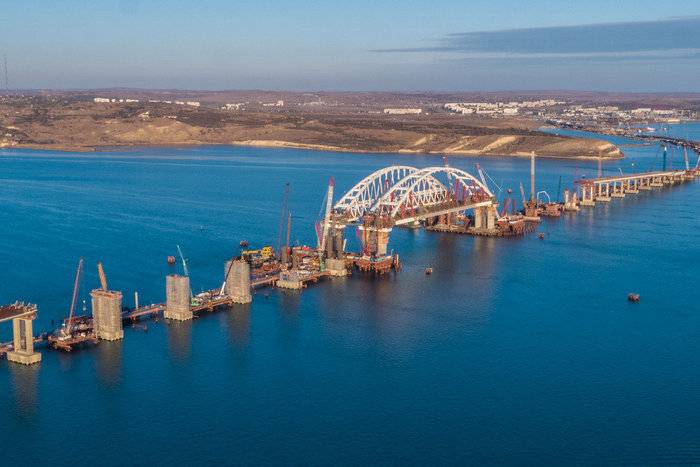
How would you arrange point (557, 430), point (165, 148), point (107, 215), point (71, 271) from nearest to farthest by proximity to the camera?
point (557, 430), point (71, 271), point (107, 215), point (165, 148)

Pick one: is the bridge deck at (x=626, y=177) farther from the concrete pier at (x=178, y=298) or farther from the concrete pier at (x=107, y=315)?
the concrete pier at (x=107, y=315)

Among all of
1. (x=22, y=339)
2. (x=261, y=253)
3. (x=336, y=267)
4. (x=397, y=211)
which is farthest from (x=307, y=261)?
(x=22, y=339)

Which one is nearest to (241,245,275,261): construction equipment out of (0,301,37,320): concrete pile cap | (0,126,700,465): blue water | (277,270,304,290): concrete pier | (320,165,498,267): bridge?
(0,126,700,465): blue water

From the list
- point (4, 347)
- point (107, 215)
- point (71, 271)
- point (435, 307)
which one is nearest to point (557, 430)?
point (435, 307)

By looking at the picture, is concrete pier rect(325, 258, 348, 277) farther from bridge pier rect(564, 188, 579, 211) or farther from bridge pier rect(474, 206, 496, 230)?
bridge pier rect(564, 188, 579, 211)

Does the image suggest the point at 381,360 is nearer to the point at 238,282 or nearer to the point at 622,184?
the point at 238,282

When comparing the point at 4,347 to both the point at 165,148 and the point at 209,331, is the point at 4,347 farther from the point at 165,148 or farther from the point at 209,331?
the point at 165,148
